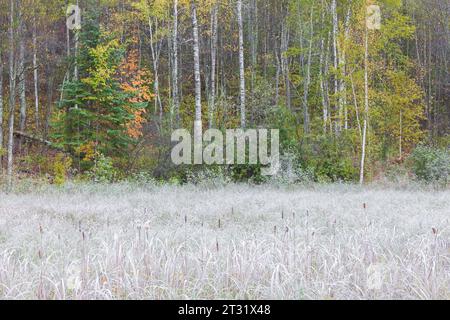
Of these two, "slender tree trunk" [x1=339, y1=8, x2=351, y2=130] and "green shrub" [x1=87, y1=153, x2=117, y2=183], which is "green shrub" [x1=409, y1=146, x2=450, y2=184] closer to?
"slender tree trunk" [x1=339, y1=8, x2=351, y2=130]

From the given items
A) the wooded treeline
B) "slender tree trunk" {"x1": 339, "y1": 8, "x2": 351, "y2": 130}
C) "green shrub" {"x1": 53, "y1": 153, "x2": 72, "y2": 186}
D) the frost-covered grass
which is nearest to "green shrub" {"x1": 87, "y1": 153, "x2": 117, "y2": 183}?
the wooded treeline

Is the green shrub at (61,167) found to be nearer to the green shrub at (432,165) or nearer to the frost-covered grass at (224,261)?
the frost-covered grass at (224,261)

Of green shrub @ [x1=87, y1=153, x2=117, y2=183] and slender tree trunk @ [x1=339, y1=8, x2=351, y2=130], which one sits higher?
slender tree trunk @ [x1=339, y1=8, x2=351, y2=130]

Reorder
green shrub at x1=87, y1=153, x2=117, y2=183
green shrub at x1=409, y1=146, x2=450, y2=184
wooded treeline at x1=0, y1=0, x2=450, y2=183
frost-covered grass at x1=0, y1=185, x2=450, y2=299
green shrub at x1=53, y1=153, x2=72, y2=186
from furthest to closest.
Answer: wooded treeline at x1=0, y1=0, x2=450, y2=183, green shrub at x1=53, y1=153, x2=72, y2=186, green shrub at x1=409, y1=146, x2=450, y2=184, green shrub at x1=87, y1=153, x2=117, y2=183, frost-covered grass at x1=0, y1=185, x2=450, y2=299

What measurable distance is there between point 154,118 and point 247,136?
3791mm

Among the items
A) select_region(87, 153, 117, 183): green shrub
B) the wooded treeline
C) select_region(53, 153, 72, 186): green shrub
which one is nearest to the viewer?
select_region(87, 153, 117, 183): green shrub

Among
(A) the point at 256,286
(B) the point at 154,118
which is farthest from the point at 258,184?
(A) the point at 256,286

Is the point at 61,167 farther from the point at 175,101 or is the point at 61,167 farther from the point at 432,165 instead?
the point at 432,165

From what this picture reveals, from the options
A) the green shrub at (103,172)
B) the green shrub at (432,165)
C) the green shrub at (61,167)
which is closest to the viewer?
the green shrub at (103,172)

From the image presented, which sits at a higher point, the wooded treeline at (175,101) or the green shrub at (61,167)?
the wooded treeline at (175,101)

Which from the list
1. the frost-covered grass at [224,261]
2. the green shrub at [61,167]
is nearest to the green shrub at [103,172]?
the green shrub at [61,167]

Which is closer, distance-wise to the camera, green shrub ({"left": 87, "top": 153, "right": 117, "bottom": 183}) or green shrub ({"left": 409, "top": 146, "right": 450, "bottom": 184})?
green shrub ({"left": 87, "top": 153, "right": 117, "bottom": 183})
